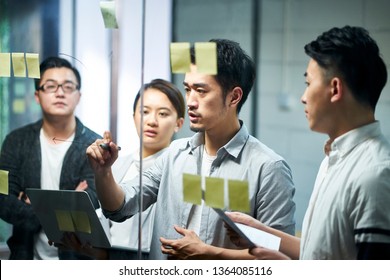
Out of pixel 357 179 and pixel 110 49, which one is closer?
pixel 357 179

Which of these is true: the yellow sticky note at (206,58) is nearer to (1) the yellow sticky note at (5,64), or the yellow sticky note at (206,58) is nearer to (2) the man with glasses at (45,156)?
(2) the man with glasses at (45,156)

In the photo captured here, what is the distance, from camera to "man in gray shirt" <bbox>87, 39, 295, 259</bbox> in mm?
2336

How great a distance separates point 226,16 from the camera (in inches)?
93.8

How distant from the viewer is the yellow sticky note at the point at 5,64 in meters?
2.67

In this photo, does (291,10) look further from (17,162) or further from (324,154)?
(17,162)

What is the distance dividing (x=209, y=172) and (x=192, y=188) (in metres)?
0.09

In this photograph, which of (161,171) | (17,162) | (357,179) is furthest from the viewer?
(17,162)

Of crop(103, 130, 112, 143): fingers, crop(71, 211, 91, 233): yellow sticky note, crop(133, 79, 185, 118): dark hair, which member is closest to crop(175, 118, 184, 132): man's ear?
crop(133, 79, 185, 118): dark hair

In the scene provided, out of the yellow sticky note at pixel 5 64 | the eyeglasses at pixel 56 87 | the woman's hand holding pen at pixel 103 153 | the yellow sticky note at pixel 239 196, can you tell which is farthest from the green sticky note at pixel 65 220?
the yellow sticky note at pixel 239 196

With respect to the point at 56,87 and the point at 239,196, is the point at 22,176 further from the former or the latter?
the point at 239,196

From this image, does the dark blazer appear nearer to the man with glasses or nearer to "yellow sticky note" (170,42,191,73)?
the man with glasses

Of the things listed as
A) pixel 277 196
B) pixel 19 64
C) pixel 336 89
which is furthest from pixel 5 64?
pixel 336 89
